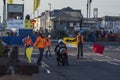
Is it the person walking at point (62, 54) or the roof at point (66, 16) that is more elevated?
the roof at point (66, 16)

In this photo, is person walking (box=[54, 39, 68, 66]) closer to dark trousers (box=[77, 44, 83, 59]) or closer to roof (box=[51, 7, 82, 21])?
dark trousers (box=[77, 44, 83, 59])

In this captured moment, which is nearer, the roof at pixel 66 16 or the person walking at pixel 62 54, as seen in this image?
the person walking at pixel 62 54

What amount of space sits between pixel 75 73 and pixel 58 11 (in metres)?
128

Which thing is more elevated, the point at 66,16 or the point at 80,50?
the point at 66,16

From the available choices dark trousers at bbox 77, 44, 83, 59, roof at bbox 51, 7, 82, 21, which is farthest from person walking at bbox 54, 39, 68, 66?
roof at bbox 51, 7, 82, 21

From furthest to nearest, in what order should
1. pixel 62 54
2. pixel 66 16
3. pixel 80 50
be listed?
pixel 66 16 < pixel 80 50 < pixel 62 54

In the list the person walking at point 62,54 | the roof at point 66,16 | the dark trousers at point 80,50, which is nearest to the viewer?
the person walking at point 62,54

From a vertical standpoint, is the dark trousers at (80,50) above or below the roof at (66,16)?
below

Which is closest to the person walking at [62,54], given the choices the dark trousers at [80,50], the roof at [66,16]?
the dark trousers at [80,50]

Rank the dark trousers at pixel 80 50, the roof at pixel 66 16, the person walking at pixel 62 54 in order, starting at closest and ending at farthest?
the person walking at pixel 62 54 → the dark trousers at pixel 80 50 → the roof at pixel 66 16

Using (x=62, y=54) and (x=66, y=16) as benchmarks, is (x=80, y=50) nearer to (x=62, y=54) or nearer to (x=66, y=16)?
(x=62, y=54)

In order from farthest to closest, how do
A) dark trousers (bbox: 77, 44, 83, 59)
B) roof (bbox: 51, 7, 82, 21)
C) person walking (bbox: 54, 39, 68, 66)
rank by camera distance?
roof (bbox: 51, 7, 82, 21)
dark trousers (bbox: 77, 44, 83, 59)
person walking (bbox: 54, 39, 68, 66)

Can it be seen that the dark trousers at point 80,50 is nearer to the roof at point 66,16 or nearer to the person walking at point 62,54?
the person walking at point 62,54

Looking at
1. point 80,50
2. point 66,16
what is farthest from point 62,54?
point 66,16
